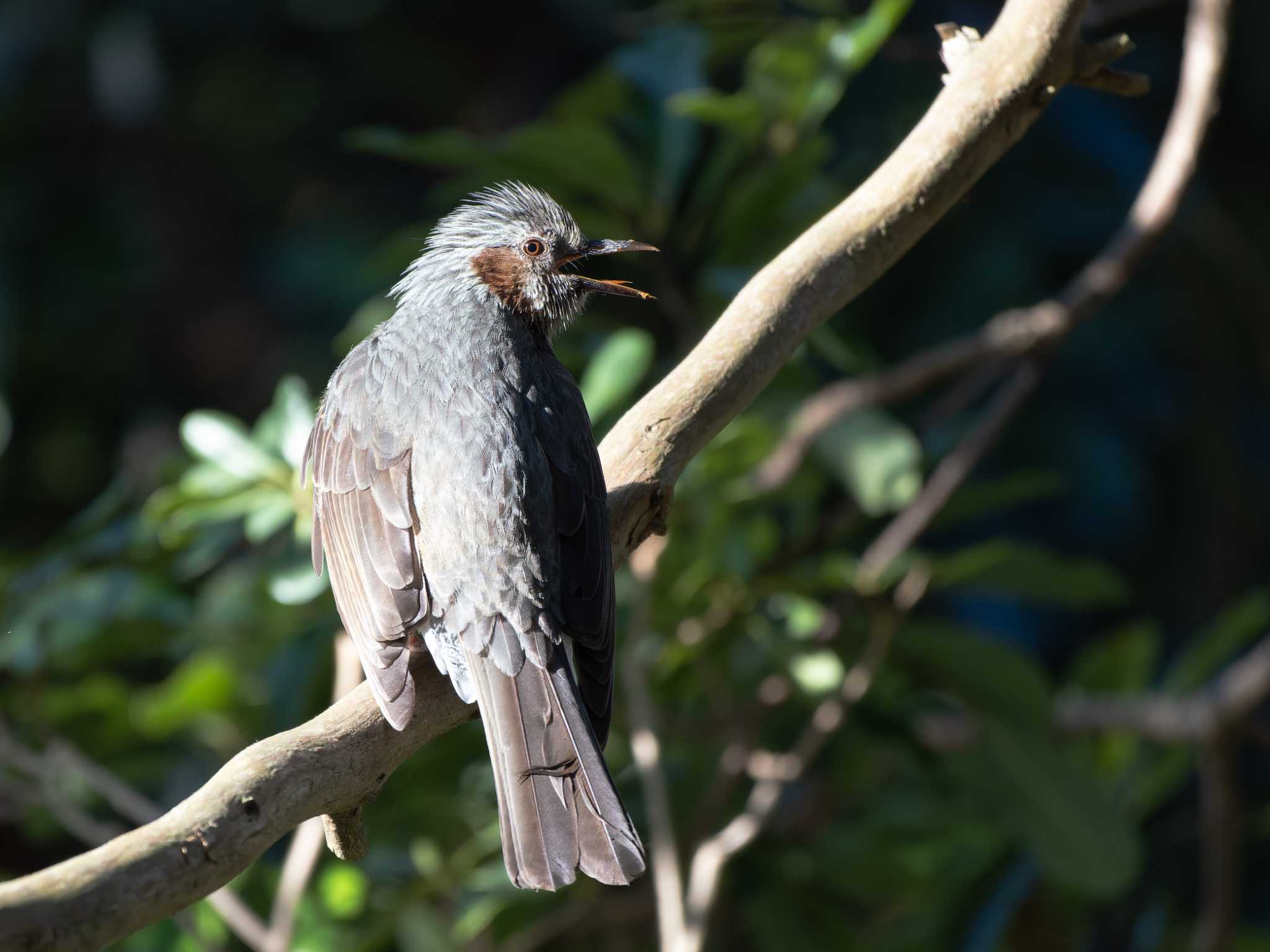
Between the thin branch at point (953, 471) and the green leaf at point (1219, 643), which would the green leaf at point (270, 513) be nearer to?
the thin branch at point (953, 471)

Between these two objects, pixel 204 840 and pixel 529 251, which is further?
pixel 529 251

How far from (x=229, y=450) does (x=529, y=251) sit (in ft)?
2.72

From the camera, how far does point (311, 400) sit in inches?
264

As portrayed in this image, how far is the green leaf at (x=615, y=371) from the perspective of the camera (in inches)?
135

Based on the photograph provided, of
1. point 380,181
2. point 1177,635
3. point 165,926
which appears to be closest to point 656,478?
point 165,926

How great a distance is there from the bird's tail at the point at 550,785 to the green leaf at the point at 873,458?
1268 millimetres

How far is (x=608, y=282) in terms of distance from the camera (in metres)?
3.24

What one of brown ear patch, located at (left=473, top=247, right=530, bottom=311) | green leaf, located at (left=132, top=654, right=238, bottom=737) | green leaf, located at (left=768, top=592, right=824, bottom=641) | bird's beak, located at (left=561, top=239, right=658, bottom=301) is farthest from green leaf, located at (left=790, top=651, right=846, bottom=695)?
green leaf, located at (left=132, top=654, right=238, bottom=737)

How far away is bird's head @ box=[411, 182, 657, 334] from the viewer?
334cm

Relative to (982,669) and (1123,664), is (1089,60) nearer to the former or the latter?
(982,669)

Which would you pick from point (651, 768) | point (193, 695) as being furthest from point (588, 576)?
point (193, 695)

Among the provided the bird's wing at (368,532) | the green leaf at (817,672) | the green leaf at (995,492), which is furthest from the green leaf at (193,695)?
the green leaf at (995,492)

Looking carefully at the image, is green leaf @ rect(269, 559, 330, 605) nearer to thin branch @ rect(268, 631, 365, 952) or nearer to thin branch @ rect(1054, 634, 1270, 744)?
thin branch @ rect(268, 631, 365, 952)

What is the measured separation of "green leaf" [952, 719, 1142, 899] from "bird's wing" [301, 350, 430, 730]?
179 centimetres
